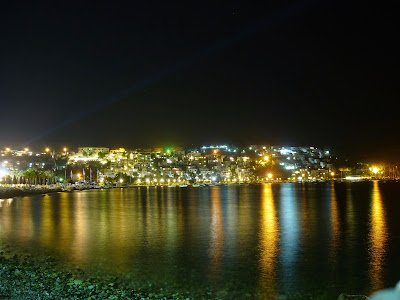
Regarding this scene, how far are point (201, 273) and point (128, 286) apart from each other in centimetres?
215

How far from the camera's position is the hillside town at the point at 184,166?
319 feet

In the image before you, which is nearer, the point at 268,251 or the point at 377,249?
the point at 268,251

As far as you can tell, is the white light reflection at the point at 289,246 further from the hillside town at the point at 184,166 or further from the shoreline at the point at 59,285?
the hillside town at the point at 184,166

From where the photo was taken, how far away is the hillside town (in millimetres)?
97312

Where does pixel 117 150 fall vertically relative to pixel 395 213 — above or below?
above

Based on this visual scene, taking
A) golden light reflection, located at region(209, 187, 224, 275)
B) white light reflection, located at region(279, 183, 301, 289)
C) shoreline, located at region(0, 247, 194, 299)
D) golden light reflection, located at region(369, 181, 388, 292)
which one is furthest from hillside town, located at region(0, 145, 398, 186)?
shoreline, located at region(0, 247, 194, 299)

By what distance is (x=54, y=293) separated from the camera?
24.4 feet

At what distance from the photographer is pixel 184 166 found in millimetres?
118750

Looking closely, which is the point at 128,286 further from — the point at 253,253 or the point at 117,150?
the point at 117,150

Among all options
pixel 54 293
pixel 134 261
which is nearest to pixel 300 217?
pixel 134 261

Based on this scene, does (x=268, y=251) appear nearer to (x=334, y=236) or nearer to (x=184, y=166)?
(x=334, y=236)

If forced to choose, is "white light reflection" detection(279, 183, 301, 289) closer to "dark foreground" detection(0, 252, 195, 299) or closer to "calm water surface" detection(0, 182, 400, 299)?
"calm water surface" detection(0, 182, 400, 299)

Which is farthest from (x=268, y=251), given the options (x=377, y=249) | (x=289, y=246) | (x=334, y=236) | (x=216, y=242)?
(x=334, y=236)

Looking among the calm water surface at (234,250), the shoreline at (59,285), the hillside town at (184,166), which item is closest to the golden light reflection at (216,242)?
the calm water surface at (234,250)
